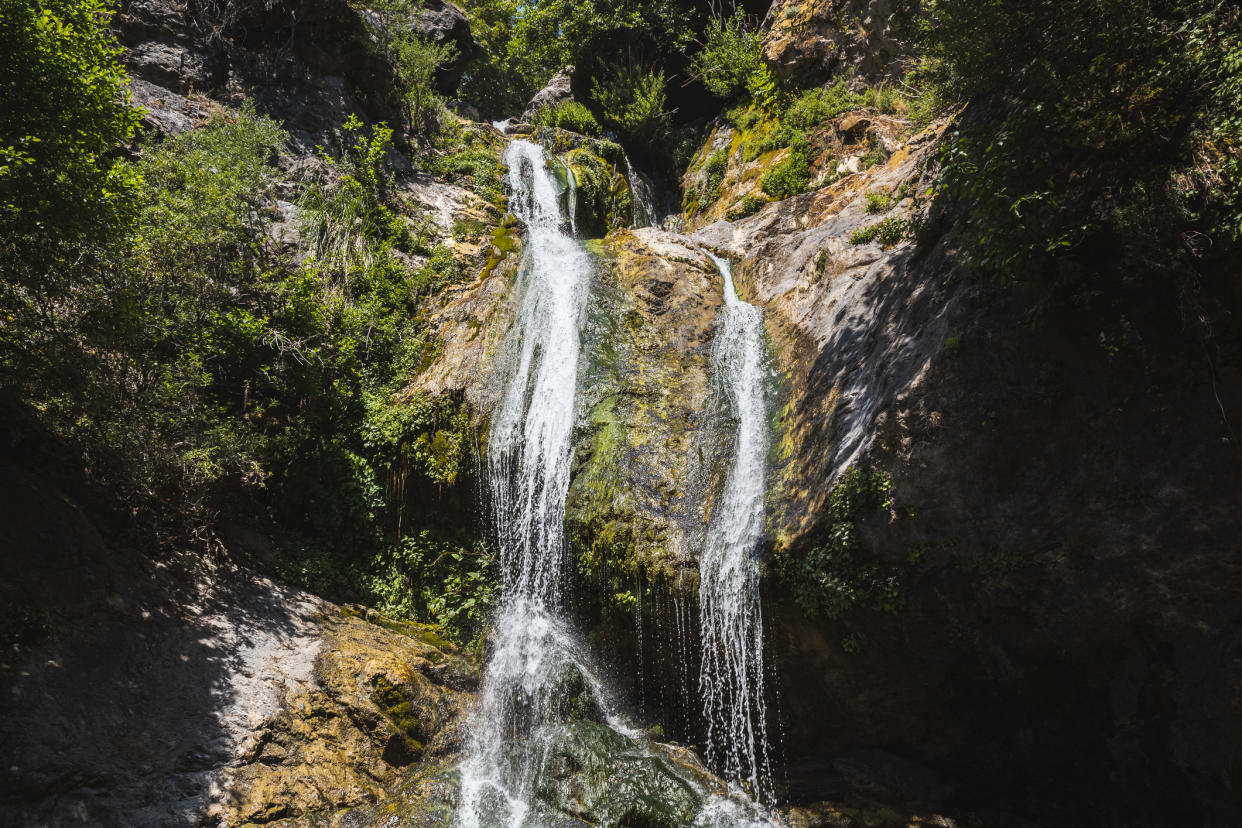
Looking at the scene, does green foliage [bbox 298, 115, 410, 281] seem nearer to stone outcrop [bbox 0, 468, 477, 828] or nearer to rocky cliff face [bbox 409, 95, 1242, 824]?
stone outcrop [bbox 0, 468, 477, 828]

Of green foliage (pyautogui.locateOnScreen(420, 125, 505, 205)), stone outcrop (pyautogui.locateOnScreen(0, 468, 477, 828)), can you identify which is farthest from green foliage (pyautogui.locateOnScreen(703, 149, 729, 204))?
stone outcrop (pyautogui.locateOnScreen(0, 468, 477, 828))

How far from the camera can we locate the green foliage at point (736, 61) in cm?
1753

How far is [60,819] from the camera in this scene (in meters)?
4.95

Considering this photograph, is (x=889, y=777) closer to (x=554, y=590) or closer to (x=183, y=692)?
(x=554, y=590)

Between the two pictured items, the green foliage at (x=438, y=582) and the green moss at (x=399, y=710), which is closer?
the green moss at (x=399, y=710)

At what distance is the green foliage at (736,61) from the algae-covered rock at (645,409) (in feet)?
28.6

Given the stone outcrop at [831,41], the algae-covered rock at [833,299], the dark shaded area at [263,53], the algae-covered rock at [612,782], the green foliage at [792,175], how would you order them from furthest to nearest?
the stone outcrop at [831,41], the green foliage at [792,175], the dark shaded area at [263,53], the algae-covered rock at [833,299], the algae-covered rock at [612,782]

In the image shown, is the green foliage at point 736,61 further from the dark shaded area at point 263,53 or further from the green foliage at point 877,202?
the dark shaded area at point 263,53

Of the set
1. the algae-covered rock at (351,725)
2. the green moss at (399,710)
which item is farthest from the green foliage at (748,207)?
the green moss at (399,710)

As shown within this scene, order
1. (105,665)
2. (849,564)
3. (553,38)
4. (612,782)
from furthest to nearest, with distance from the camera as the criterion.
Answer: (553,38), (612,782), (105,665), (849,564)

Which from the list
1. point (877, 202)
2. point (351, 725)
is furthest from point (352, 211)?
point (877, 202)

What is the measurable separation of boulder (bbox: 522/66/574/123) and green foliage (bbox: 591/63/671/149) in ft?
10.2

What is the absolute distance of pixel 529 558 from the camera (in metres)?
8.95

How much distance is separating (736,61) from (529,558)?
Answer: 1740cm
